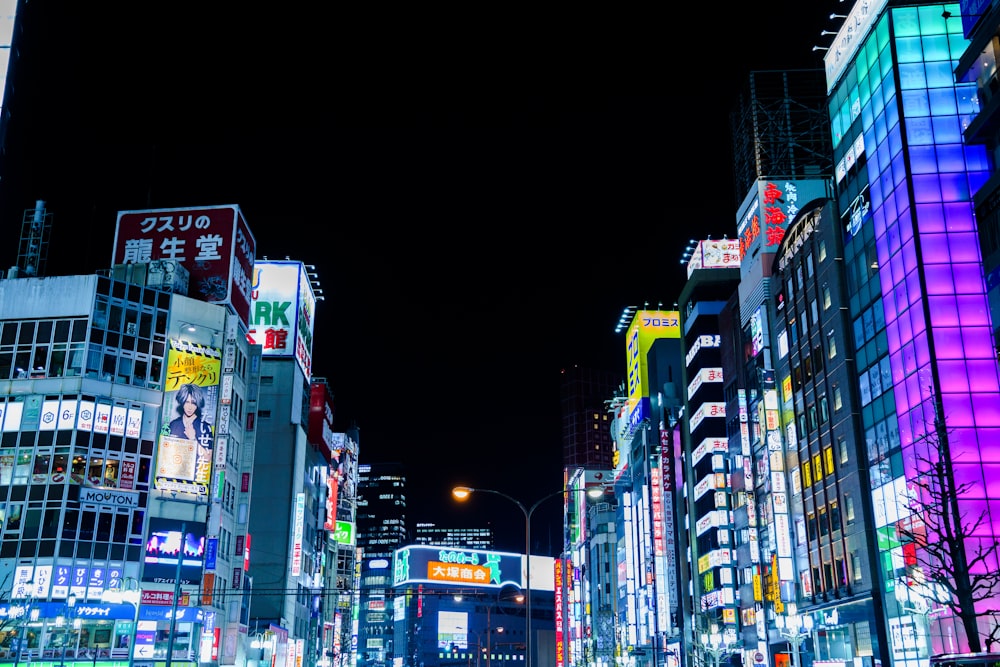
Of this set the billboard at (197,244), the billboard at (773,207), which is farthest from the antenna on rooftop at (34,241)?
the billboard at (773,207)

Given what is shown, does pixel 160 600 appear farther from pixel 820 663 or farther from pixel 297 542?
pixel 820 663

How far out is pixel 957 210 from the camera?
50281 mm

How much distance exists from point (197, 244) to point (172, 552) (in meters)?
24.0

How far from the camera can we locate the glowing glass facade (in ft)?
156

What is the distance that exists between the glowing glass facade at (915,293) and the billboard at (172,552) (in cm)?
4278

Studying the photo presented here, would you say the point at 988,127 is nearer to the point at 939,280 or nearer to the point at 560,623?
the point at 939,280

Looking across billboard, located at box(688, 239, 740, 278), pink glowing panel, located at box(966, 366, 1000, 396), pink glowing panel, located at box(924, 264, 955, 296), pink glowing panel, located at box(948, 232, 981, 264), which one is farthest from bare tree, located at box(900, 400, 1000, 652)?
billboard, located at box(688, 239, 740, 278)

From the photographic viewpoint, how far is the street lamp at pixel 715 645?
3014 inches

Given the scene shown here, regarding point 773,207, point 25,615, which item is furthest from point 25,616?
point 773,207

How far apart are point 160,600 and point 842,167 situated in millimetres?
50902

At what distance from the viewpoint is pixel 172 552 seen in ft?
209

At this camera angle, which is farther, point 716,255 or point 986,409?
point 716,255

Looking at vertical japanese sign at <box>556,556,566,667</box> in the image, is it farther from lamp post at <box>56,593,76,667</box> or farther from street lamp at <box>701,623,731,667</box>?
lamp post at <box>56,593,76,667</box>

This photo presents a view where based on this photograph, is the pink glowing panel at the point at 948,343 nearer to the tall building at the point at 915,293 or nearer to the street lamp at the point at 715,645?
the tall building at the point at 915,293
